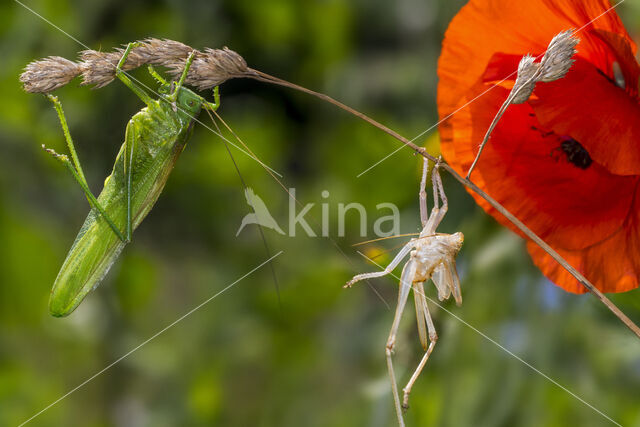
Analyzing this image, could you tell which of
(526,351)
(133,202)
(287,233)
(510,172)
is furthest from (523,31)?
(287,233)

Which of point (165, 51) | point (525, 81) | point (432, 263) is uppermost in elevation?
point (165, 51)

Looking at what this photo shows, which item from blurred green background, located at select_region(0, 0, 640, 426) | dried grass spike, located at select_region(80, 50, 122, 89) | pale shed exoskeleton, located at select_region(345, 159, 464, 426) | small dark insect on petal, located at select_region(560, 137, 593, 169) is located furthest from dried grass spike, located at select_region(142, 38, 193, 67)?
blurred green background, located at select_region(0, 0, 640, 426)

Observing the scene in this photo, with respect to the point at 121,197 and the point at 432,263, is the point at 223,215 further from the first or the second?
the point at 432,263

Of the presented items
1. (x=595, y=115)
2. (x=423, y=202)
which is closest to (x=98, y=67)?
(x=423, y=202)

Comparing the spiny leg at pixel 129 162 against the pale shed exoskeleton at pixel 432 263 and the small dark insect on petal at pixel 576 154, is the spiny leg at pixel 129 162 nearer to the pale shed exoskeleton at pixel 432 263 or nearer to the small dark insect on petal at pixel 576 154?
the pale shed exoskeleton at pixel 432 263

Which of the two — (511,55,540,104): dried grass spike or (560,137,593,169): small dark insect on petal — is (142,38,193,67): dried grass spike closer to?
(511,55,540,104): dried grass spike

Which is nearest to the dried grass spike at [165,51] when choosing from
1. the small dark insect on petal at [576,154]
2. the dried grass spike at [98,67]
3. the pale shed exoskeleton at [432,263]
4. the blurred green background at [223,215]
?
the dried grass spike at [98,67]

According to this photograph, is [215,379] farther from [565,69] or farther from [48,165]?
[565,69]
